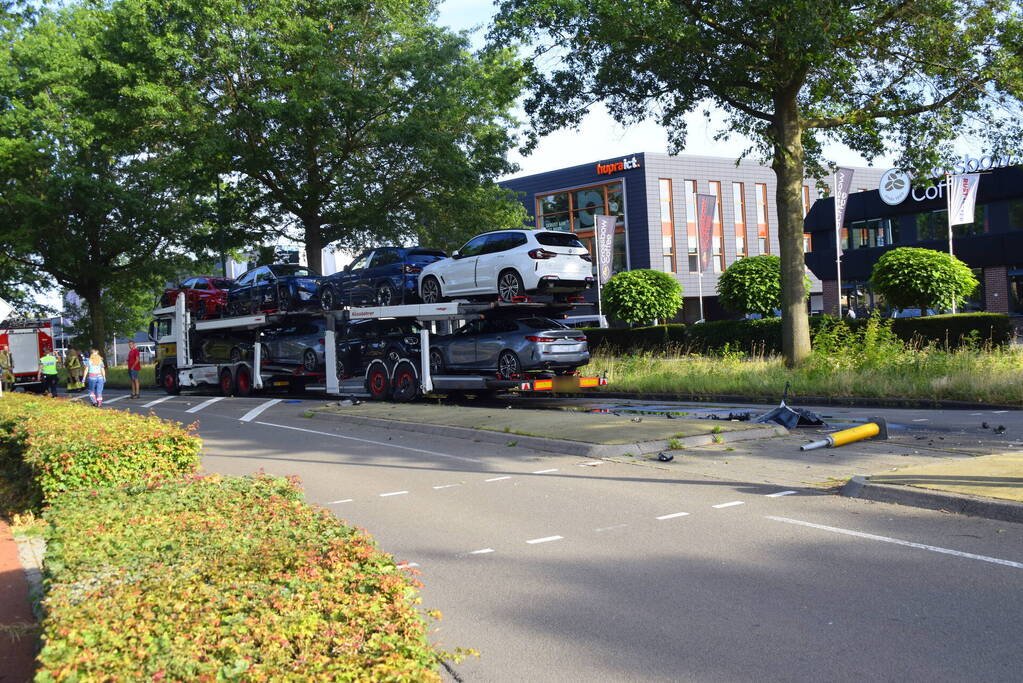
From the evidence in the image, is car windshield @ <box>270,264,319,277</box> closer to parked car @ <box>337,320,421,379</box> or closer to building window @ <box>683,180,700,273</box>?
parked car @ <box>337,320,421,379</box>

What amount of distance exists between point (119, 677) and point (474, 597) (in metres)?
2.82

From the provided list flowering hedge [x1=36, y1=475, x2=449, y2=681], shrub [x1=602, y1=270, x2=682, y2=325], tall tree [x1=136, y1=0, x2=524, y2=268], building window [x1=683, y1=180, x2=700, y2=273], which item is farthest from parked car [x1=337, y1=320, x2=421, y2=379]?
building window [x1=683, y1=180, x2=700, y2=273]

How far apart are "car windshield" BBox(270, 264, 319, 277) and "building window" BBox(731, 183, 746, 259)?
41.5m

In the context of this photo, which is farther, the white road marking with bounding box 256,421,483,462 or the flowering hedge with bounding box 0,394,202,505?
the white road marking with bounding box 256,421,483,462

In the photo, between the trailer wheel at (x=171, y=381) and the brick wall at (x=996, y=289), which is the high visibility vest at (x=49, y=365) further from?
the brick wall at (x=996, y=289)

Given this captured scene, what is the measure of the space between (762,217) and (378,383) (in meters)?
46.5

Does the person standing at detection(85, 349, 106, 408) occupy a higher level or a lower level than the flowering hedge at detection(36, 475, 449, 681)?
higher

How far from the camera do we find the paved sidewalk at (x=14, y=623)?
4449mm

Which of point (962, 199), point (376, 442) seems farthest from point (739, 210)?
point (376, 442)

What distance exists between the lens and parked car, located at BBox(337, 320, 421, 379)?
813 inches

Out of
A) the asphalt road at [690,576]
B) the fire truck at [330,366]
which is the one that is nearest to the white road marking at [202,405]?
the fire truck at [330,366]

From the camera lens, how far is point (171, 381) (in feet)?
97.1

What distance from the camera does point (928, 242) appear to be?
45719mm

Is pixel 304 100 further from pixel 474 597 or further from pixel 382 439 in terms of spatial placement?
pixel 474 597
